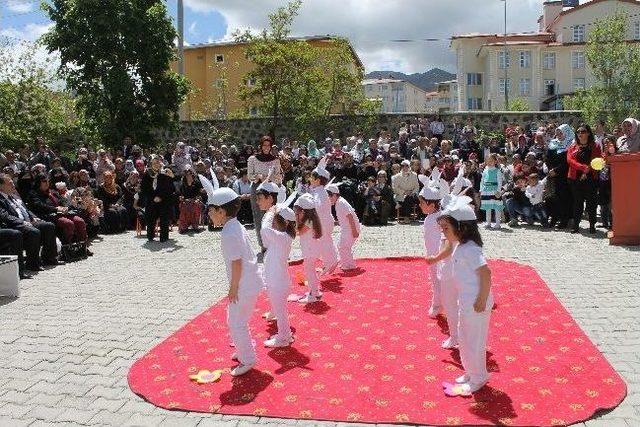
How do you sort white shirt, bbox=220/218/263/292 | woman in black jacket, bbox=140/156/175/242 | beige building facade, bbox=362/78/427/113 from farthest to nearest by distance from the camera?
1. beige building facade, bbox=362/78/427/113
2. woman in black jacket, bbox=140/156/175/242
3. white shirt, bbox=220/218/263/292

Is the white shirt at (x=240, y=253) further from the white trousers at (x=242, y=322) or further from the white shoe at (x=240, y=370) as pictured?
the white shoe at (x=240, y=370)

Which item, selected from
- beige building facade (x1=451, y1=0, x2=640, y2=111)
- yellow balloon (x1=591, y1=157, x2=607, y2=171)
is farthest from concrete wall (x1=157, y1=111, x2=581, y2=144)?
beige building facade (x1=451, y1=0, x2=640, y2=111)

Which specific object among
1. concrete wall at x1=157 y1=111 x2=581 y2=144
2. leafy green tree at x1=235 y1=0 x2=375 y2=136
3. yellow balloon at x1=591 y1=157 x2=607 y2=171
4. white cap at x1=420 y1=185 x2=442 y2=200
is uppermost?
leafy green tree at x1=235 y1=0 x2=375 y2=136

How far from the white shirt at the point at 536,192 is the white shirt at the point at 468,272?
33.4 ft

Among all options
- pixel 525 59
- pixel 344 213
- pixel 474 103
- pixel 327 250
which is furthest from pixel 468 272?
pixel 474 103

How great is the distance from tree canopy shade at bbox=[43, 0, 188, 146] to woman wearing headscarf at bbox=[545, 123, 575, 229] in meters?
14.5

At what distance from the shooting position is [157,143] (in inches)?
970

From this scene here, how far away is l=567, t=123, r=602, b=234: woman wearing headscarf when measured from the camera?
12.7m

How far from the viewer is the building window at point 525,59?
60463 mm

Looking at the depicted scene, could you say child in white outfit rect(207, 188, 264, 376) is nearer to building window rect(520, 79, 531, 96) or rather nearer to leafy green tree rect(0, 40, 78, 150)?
leafy green tree rect(0, 40, 78, 150)

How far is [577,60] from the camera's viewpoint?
192ft

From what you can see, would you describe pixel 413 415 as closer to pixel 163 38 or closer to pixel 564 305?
pixel 564 305

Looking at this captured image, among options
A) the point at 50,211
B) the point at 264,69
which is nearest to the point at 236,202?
the point at 50,211

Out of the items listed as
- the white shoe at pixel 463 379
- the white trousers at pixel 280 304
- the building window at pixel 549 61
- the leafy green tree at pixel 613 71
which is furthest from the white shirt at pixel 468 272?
the building window at pixel 549 61
